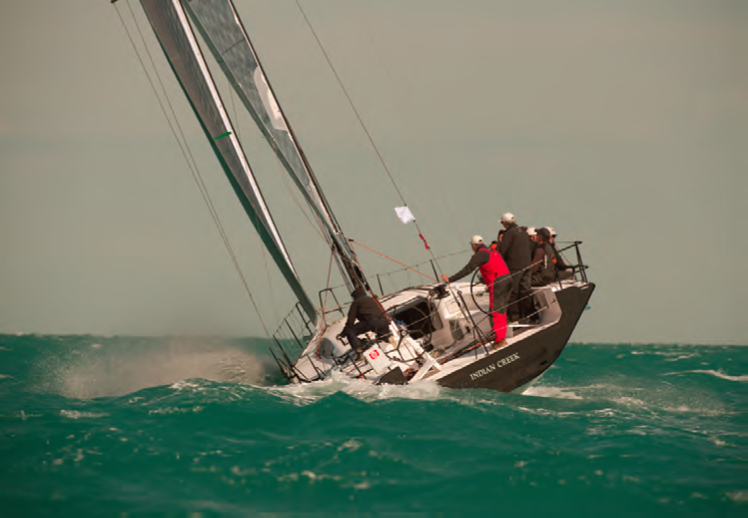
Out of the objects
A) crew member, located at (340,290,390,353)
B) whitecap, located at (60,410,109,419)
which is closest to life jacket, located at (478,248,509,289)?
crew member, located at (340,290,390,353)

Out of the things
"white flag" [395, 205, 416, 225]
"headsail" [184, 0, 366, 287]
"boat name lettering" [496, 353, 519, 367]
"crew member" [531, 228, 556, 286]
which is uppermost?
"headsail" [184, 0, 366, 287]

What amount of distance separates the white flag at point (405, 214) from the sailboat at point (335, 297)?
1053 mm

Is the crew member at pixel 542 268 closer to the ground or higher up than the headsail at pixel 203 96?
closer to the ground

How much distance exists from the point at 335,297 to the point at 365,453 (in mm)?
6292

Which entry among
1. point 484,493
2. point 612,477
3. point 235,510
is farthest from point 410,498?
point 612,477

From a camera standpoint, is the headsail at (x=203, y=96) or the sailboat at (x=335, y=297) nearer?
the sailboat at (x=335, y=297)

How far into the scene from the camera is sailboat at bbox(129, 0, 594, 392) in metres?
10.5

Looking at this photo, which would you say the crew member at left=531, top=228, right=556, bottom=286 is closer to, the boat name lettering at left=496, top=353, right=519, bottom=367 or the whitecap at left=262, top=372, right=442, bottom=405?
the boat name lettering at left=496, top=353, right=519, bottom=367

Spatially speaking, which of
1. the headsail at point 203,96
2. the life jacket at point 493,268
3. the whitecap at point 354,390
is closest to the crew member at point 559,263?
the life jacket at point 493,268

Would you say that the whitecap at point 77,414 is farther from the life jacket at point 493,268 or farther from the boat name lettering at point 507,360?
the life jacket at point 493,268

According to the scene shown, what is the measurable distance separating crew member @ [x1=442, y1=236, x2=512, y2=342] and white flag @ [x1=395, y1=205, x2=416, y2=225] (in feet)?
5.89

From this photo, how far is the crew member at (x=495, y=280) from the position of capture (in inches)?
422

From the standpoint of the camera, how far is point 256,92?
12.6m

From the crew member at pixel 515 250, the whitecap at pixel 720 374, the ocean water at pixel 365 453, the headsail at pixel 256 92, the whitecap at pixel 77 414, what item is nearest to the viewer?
the ocean water at pixel 365 453
